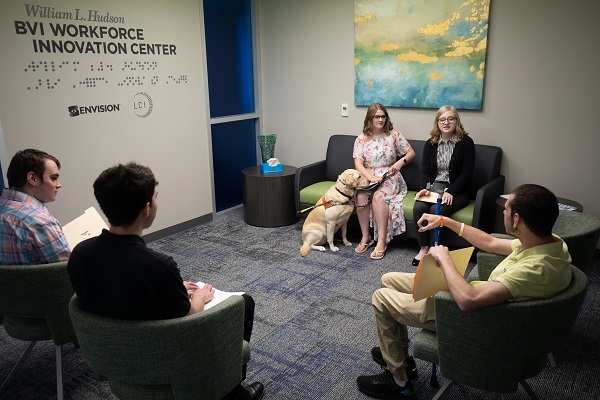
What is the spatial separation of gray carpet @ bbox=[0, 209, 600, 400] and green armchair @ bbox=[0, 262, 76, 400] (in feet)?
1.35

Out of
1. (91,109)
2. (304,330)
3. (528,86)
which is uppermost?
(528,86)

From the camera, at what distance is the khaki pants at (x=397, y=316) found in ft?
7.46

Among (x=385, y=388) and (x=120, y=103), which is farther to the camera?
(x=120, y=103)

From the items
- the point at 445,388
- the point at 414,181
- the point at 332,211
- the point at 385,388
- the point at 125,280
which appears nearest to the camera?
the point at 125,280

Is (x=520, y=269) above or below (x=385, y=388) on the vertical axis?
above

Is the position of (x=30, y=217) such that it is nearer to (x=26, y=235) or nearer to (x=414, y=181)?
(x=26, y=235)

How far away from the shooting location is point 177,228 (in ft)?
16.9

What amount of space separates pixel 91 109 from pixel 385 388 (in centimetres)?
319

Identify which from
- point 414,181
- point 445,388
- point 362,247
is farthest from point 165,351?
point 414,181

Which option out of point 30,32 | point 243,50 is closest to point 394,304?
point 30,32

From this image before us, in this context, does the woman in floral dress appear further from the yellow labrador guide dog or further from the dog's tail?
the dog's tail

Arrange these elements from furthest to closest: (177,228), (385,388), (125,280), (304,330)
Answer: (177,228), (304,330), (385,388), (125,280)

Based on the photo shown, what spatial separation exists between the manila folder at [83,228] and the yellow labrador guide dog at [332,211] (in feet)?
6.52

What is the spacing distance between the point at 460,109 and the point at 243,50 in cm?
251
